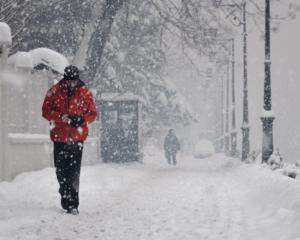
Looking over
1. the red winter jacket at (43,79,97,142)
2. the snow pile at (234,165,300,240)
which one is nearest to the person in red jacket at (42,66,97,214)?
the red winter jacket at (43,79,97,142)

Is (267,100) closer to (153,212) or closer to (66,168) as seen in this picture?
(153,212)

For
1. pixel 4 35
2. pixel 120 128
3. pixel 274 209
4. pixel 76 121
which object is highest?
pixel 4 35

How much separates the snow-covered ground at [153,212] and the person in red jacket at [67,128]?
0.42m

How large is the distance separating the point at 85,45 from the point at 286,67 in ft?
419

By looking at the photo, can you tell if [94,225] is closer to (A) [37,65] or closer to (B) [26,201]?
(B) [26,201]

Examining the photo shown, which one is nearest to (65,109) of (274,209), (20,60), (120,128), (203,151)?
(274,209)

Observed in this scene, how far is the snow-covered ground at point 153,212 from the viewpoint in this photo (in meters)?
7.54

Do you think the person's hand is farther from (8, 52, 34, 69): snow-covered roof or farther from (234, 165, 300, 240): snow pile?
(8, 52, 34, 69): snow-covered roof

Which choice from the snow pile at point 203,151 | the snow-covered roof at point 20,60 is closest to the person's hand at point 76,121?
the snow-covered roof at point 20,60

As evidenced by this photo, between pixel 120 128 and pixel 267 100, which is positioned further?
pixel 120 128

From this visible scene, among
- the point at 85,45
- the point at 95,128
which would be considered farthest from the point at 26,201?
the point at 95,128

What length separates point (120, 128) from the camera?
26.4 metres

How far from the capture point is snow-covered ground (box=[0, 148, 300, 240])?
24.7ft

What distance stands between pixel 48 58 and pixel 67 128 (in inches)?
295
